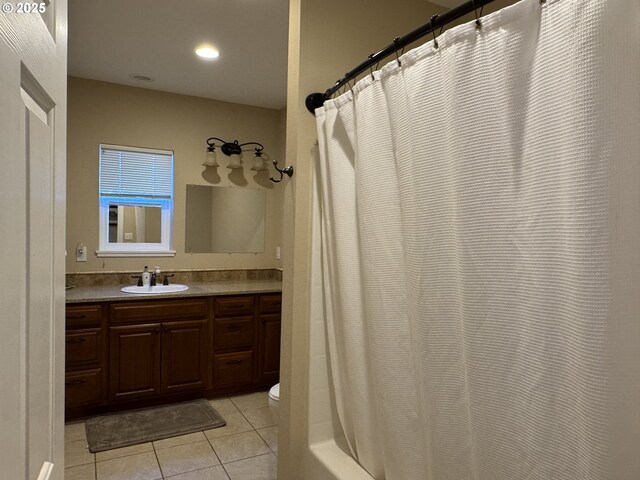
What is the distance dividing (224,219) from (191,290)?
0.87 meters

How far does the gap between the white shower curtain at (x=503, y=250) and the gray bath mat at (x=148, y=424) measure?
183 cm

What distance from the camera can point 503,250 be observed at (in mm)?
952

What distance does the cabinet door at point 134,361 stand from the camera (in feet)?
9.91

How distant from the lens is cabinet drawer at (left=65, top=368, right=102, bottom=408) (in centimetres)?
289

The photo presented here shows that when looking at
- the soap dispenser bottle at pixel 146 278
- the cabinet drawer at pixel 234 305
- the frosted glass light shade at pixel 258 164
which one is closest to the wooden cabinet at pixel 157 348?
the cabinet drawer at pixel 234 305

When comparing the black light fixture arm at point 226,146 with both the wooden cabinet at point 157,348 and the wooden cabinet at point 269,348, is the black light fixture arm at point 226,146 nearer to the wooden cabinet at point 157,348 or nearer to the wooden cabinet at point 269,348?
the wooden cabinet at point 157,348

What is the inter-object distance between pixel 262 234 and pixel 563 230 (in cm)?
350

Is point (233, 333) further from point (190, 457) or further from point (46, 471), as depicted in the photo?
point (46, 471)

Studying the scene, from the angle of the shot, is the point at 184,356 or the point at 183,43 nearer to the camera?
the point at 183,43

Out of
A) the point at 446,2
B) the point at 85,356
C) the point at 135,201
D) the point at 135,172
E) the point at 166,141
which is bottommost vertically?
the point at 85,356

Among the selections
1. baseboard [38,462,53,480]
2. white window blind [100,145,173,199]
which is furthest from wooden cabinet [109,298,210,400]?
baseboard [38,462,53,480]

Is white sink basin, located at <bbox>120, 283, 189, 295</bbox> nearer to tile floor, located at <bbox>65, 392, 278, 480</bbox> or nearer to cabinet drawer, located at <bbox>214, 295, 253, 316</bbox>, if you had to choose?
cabinet drawer, located at <bbox>214, 295, 253, 316</bbox>

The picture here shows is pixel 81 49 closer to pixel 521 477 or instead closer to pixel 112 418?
pixel 112 418

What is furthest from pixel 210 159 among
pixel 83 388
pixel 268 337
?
pixel 83 388
